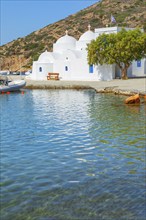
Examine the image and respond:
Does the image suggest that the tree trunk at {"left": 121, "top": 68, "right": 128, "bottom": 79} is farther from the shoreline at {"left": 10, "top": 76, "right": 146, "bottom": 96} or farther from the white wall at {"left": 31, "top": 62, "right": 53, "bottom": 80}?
the white wall at {"left": 31, "top": 62, "right": 53, "bottom": 80}

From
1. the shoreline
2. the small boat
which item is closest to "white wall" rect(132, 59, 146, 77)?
the shoreline

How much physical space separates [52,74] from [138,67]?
1196 centimetres

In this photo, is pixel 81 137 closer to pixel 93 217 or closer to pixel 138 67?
pixel 93 217

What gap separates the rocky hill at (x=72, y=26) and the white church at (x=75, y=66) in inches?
1354

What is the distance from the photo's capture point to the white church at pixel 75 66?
50469 millimetres

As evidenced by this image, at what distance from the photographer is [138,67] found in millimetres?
52500

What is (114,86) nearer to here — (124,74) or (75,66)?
(124,74)

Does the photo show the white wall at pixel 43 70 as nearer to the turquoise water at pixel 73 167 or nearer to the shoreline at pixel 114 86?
A: the shoreline at pixel 114 86

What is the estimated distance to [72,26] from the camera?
4230 inches

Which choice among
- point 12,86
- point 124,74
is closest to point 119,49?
point 124,74

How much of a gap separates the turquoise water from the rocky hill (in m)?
73.3

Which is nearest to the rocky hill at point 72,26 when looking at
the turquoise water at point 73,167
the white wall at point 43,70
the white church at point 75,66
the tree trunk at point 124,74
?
the white wall at point 43,70

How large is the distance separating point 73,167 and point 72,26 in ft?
323

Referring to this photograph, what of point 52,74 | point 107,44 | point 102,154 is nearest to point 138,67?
point 107,44
